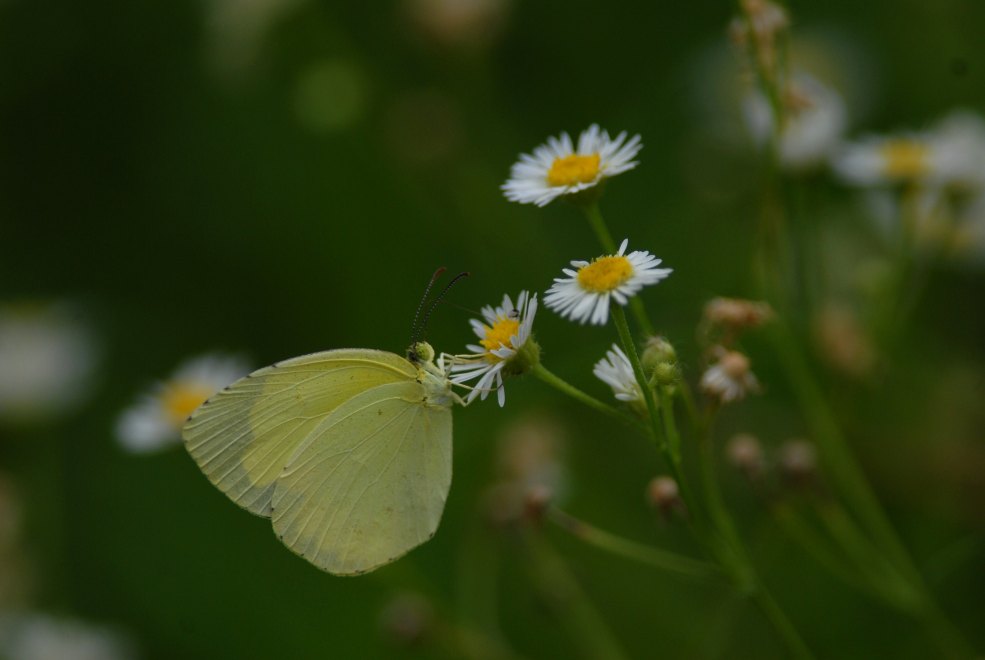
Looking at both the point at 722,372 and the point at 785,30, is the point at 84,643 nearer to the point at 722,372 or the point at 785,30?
the point at 722,372

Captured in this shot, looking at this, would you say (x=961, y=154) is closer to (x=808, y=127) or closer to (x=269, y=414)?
(x=808, y=127)

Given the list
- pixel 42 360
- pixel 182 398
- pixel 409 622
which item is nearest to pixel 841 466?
pixel 409 622

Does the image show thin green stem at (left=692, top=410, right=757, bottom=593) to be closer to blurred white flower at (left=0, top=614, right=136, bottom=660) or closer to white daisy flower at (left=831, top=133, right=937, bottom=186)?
white daisy flower at (left=831, top=133, right=937, bottom=186)

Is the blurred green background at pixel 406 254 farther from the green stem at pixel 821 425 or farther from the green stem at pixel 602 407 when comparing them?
the green stem at pixel 602 407

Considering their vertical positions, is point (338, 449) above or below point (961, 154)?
above

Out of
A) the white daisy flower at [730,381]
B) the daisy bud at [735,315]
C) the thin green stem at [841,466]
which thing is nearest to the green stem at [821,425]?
the thin green stem at [841,466]

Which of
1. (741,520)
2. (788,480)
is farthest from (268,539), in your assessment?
(788,480)
